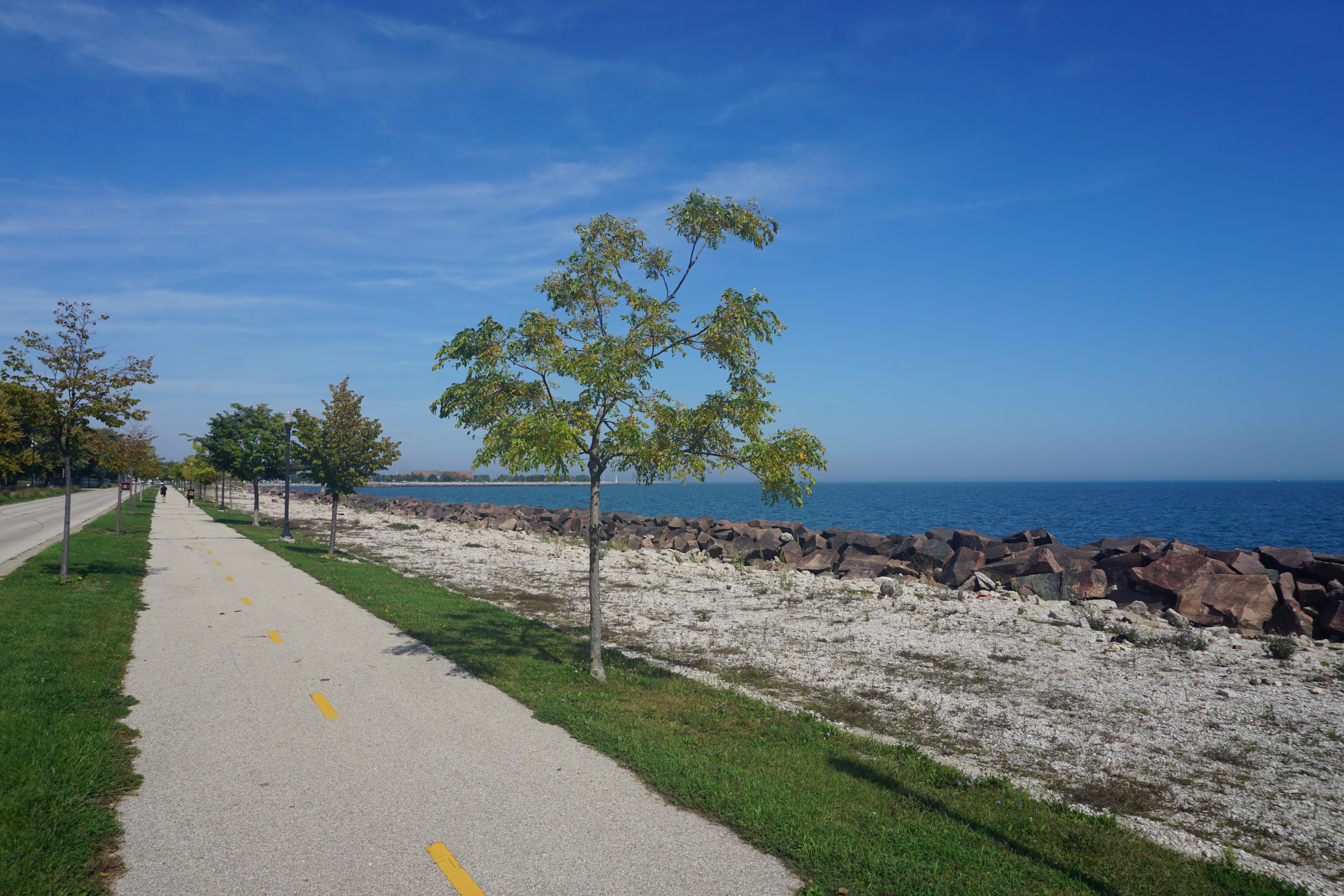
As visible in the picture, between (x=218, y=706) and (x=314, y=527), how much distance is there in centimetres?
3555

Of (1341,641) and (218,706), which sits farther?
(1341,641)

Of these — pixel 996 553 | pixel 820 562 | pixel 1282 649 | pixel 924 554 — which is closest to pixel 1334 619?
pixel 1282 649

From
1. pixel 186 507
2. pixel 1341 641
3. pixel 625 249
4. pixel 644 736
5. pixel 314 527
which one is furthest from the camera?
pixel 186 507

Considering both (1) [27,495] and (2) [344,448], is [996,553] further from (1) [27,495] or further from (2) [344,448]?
(1) [27,495]

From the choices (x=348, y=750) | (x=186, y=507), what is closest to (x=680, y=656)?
(x=348, y=750)

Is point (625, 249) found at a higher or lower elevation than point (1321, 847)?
higher

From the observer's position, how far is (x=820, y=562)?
24500 millimetres

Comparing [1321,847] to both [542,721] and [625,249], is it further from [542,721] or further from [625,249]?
[625,249]

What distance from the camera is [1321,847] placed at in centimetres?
548

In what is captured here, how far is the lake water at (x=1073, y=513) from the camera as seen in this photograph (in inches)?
1998

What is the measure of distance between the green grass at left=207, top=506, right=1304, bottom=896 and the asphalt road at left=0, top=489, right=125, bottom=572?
59.9 feet

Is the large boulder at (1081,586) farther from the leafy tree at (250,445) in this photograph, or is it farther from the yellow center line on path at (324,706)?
the leafy tree at (250,445)

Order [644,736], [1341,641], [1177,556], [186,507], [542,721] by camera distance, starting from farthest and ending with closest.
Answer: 1. [186,507]
2. [1177,556]
3. [1341,641]
4. [542,721]
5. [644,736]

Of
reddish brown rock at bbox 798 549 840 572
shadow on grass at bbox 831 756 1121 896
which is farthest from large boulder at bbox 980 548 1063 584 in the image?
shadow on grass at bbox 831 756 1121 896
